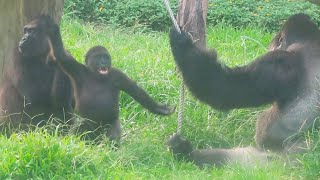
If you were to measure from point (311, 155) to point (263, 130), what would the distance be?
0.71 m

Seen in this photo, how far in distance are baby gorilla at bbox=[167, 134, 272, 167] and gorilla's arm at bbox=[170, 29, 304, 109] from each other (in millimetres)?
387

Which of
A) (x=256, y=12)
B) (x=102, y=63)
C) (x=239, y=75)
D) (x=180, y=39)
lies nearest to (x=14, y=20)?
(x=102, y=63)

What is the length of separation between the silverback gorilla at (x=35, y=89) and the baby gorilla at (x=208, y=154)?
3.24ft

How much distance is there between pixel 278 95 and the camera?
5.90 meters

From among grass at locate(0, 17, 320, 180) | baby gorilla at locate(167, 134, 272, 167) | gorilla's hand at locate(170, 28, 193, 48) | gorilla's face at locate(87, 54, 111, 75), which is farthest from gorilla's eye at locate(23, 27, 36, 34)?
baby gorilla at locate(167, 134, 272, 167)

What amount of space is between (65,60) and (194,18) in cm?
247

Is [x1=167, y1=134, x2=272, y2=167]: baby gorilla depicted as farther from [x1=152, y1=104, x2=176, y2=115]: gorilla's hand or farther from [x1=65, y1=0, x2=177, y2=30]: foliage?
[x1=65, y1=0, x2=177, y2=30]: foliage

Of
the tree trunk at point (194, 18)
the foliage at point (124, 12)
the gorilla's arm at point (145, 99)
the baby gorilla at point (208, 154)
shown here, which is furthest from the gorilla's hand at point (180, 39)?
the foliage at point (124, 12)

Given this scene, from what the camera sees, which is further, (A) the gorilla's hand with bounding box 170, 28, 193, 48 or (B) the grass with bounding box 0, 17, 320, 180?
(A) the gorilla's hand with bounding box 170, 28, 193, 48

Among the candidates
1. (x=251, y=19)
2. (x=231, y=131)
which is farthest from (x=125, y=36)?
(x=231, y=131)

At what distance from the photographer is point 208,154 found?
19.5ft

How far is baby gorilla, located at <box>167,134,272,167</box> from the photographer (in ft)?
19.2

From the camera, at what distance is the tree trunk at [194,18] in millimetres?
8000

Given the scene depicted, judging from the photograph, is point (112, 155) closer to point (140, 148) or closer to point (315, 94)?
point (140, 148)
